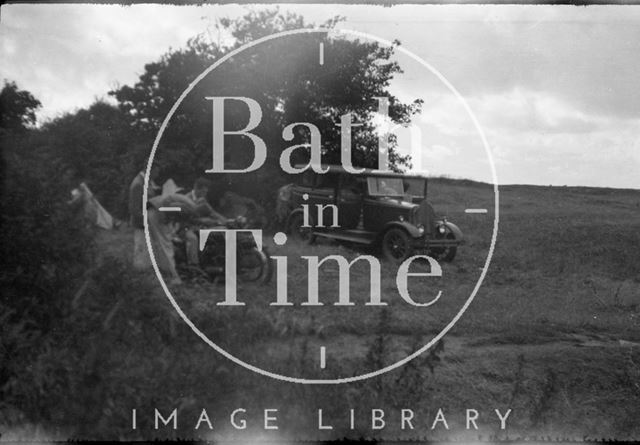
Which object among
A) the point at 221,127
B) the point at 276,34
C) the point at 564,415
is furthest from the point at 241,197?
the point at 564,415

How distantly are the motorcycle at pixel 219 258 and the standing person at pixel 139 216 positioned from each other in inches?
7.1

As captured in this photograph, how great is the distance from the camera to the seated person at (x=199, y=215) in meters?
4.15

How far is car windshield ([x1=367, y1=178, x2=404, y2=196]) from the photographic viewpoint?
4.19 metres

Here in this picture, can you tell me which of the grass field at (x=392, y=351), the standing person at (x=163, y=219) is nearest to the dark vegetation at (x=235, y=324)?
the grass field at (x=392, y=351)

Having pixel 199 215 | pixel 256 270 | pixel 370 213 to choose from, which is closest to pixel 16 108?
pixel 199 215

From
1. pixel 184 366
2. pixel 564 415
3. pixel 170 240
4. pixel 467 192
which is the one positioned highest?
pixel 467 192

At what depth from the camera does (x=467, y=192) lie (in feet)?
13.6

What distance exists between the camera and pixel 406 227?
420cm

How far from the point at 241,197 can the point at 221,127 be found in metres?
0.40

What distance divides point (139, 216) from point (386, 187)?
54.8 inches

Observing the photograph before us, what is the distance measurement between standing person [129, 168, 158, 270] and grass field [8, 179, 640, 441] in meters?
0.07

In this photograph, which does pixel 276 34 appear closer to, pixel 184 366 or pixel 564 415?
pixel 184 366

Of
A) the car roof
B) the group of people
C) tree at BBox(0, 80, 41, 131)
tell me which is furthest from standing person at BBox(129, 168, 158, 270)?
the car roof

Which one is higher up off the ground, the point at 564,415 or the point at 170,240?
the point at 170,240
